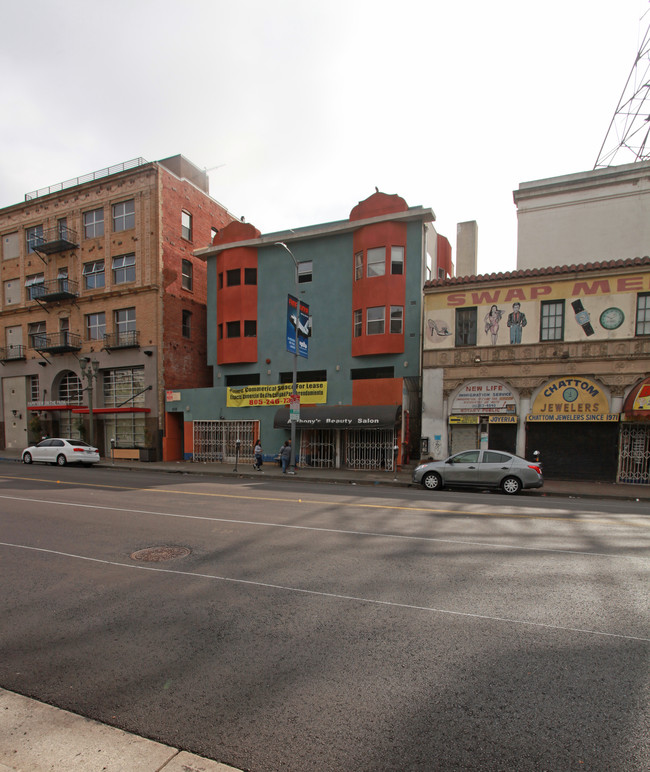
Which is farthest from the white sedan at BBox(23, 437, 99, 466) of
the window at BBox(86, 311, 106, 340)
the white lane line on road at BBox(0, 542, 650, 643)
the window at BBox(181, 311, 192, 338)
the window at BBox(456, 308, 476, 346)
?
the window at BBox(456, 308, 476, 346)

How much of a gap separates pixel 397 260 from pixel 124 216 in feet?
61.0

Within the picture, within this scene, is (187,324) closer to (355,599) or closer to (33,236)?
(33,236)

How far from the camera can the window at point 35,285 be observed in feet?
105

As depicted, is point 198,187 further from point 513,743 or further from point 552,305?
point 513,743

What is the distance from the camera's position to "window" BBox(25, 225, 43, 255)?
32.3m

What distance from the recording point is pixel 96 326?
30.1 m

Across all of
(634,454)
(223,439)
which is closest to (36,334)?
(223,439)

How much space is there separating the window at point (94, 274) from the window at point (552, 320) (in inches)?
1059

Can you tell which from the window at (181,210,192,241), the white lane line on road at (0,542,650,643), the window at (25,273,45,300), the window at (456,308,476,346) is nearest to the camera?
the white lane line on road at (0,542,650,643)

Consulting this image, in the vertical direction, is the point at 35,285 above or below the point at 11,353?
above

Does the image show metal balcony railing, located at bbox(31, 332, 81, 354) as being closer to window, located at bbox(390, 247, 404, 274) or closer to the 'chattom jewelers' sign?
window, located at bbox(390, 247, 404, 274)

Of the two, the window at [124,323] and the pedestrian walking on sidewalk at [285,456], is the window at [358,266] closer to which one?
the pedestrian walking on sidewalk at [285,456]

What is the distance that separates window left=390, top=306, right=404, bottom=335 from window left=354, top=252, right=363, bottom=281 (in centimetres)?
254

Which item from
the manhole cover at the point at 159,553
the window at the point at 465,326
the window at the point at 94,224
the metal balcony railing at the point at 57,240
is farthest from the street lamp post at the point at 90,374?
the manhole cover at the point at 159,553
